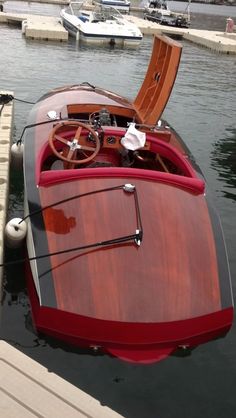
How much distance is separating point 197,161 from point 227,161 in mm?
890

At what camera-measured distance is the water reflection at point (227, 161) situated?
9.78m

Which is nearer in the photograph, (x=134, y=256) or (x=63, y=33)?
(x=134, y=256)

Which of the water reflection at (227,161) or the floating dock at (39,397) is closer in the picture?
the floating dock at (39,397)

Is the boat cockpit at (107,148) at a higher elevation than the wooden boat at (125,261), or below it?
higher

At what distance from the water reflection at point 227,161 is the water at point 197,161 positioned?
0.07 feet

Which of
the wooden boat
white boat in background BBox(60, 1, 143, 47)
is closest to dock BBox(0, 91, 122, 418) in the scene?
the wooden boat

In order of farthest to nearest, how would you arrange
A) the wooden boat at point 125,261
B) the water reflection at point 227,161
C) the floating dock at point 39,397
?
the water reflection at point 227,161, the wooden boat at point 125,261, the floating dock at point 39,397

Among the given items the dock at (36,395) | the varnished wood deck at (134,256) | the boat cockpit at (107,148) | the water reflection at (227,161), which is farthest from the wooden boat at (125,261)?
the water reflection at (227,161)

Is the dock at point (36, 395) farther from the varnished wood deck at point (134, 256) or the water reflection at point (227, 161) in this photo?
the water reflection at point (227, 161)

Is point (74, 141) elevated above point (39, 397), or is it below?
above

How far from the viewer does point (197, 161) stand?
11.0 m

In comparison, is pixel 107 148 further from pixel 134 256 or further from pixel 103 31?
pixel 103 31

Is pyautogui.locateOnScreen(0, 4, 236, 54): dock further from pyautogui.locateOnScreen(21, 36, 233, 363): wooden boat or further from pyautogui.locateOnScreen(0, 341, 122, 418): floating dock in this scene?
pyautogui.locateOnScreen(0, 341, 122, 418): floating dock

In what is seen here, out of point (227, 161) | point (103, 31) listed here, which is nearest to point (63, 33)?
point (103, 31)
